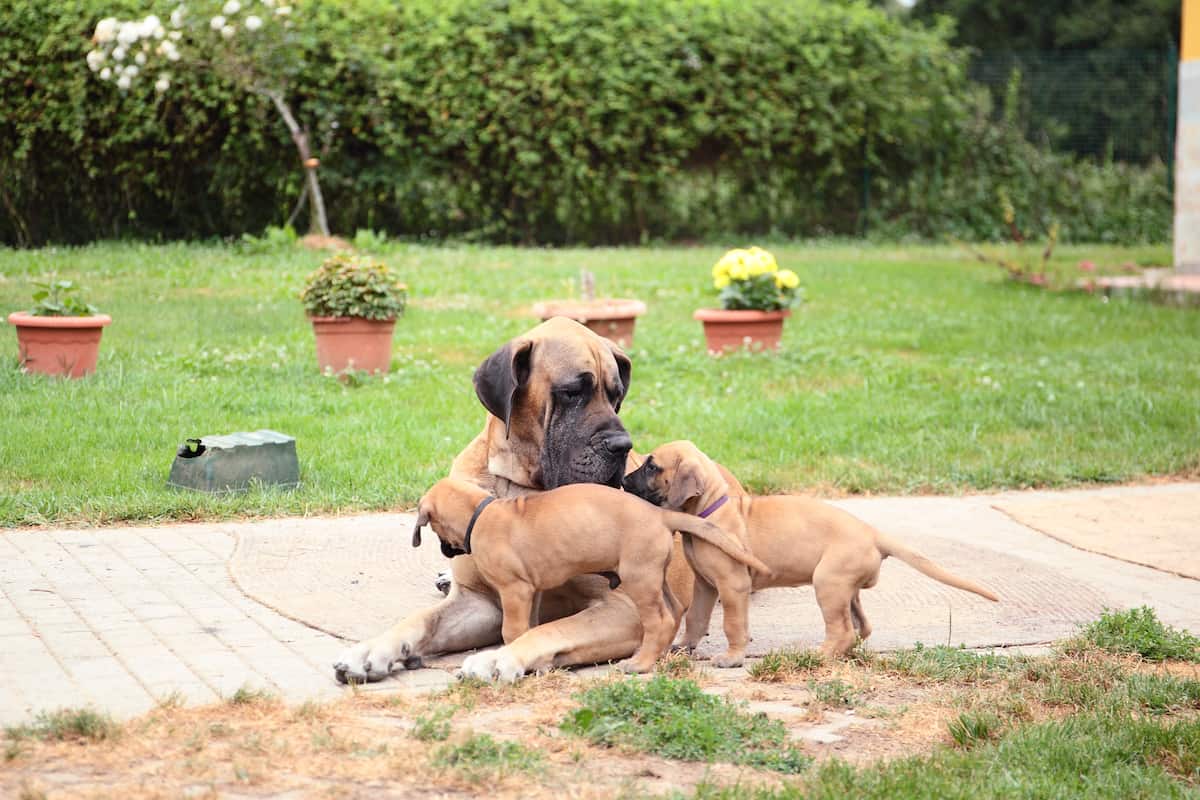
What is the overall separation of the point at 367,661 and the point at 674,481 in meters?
1.15

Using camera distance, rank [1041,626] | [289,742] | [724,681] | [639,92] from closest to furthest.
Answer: [289,742] → [724,681] → [1041,626] → [639,92]

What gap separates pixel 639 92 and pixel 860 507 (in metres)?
14.0

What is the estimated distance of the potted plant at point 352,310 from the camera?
391 inches

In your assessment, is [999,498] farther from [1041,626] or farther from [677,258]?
[677,258]

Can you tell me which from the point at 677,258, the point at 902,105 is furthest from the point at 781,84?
the point at 677,258

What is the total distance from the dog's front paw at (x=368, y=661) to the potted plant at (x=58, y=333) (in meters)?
6.13

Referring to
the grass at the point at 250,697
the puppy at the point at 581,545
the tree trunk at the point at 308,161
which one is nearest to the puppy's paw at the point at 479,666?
the puppy at the point at 581,545

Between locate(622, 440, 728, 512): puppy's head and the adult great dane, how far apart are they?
140mm

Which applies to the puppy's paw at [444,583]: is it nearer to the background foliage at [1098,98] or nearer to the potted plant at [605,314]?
the potted plant at [605,314]

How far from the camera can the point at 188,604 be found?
16.8 feet

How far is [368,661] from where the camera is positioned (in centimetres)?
429

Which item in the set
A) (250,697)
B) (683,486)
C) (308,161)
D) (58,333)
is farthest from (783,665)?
(308,161)

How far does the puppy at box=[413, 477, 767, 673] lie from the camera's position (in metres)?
4.45

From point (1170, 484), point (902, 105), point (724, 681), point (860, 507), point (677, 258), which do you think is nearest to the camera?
point (724, 681)
